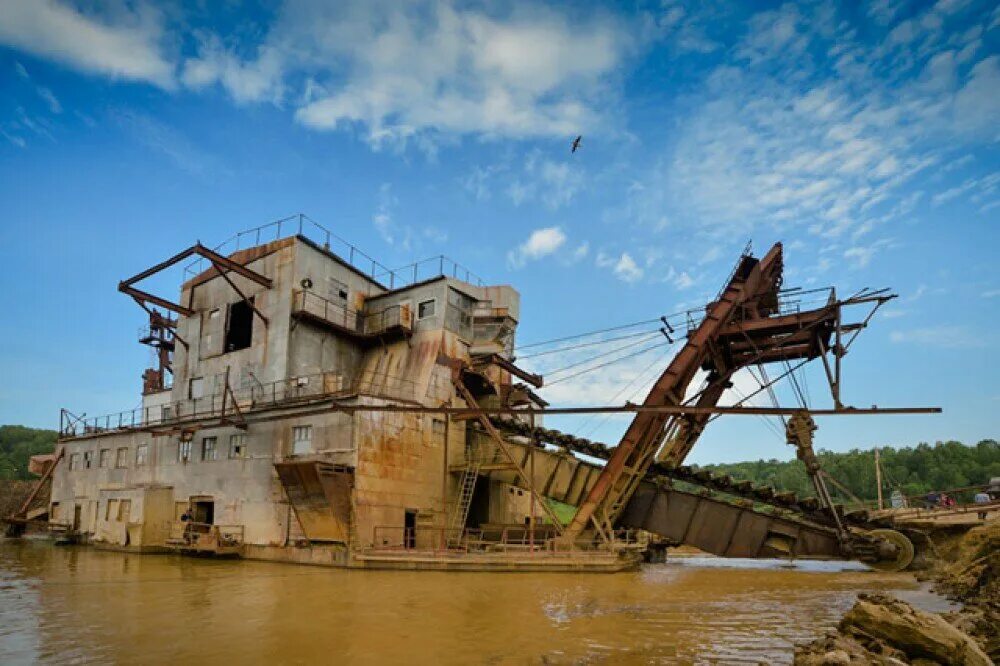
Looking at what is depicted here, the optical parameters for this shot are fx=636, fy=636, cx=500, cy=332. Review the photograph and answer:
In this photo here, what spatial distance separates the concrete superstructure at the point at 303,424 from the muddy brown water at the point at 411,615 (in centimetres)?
324

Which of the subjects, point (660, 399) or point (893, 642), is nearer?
point (893, 642)

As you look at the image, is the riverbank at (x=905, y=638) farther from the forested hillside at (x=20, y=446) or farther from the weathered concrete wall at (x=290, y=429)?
the forested hillside at (x=20, y=446)

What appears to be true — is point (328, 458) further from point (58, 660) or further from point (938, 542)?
point (938, 542)

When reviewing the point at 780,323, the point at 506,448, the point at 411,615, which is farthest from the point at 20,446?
the point at 780,323

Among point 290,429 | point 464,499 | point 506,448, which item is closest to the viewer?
point 290,429

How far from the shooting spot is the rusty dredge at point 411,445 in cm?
2092

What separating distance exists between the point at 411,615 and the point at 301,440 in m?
13.0

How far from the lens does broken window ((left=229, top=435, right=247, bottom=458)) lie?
24.9 meters

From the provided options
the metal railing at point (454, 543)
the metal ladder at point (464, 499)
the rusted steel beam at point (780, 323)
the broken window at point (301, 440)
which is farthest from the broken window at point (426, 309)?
the rusted steel beam at point (780, 323)

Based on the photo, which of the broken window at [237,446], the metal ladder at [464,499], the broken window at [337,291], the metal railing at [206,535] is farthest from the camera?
the broken window at [337,291]

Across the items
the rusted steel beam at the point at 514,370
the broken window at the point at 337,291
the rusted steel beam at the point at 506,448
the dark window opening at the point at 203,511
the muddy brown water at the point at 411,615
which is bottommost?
the muddy brown water at the point at 411,615

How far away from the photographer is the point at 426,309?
91.6 ft

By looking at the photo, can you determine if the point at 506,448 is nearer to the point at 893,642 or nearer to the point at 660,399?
the point at 660,399

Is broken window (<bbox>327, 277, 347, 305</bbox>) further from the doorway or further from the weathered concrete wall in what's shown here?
the doorway
